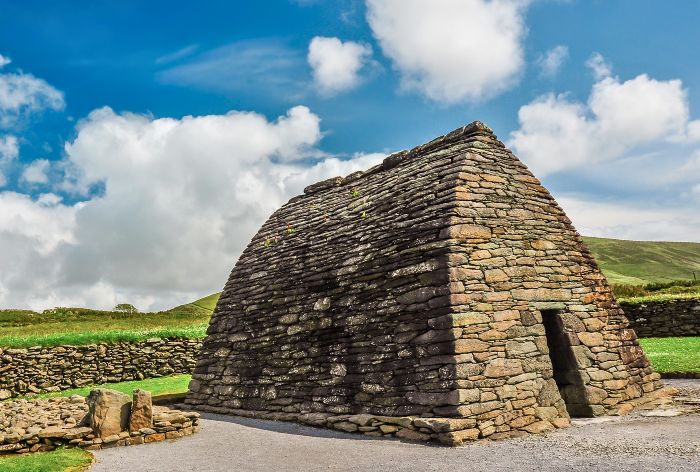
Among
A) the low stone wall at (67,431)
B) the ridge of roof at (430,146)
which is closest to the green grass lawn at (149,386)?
the low stone wall at (67,431)

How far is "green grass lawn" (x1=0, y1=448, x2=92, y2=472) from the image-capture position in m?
7.78

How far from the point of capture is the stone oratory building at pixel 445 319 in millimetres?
9188

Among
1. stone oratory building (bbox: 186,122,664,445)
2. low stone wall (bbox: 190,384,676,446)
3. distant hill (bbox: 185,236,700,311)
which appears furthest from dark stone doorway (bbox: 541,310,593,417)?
distant hill (bbox: 185,236,700,311)

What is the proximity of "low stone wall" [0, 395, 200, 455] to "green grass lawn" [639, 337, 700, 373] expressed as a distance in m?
12.9

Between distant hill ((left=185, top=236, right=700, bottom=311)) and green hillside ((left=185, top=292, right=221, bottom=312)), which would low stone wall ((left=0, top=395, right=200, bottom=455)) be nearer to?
green hillside ((left=185, top=292, right=221, bottom=312))

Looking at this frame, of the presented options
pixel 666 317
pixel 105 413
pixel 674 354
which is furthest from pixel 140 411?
pixel 666 317

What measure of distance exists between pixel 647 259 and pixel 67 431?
138876mm

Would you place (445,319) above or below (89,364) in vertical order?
above

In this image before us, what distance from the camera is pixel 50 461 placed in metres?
8.27

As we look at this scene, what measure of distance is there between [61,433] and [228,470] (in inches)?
156

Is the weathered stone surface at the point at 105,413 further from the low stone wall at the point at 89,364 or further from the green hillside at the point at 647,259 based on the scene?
the green hillside at the point at 647,259

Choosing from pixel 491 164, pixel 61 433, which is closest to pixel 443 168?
pixel 491 164

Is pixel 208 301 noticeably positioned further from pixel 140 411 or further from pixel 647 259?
pixel 647 259

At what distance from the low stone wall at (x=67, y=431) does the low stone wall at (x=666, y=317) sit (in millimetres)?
20887
